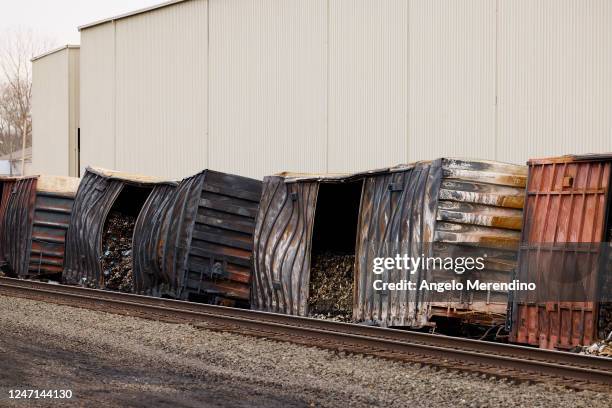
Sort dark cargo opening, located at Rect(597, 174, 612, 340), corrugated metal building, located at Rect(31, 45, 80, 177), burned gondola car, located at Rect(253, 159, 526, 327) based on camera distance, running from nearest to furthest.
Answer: dark cargo opening, located at Rect(597, 174, 612, 340) < burned gondola car, located at Rect(253, 159, 526, 327) < corrugated metal building, located at Rect(31, 45, 80, 177)

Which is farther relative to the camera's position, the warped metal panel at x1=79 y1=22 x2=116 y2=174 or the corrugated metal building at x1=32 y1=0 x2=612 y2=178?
the warped metal panel at x1=79 y1=22 x2=116 y2=174

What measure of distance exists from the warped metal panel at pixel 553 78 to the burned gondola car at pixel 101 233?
333 inches

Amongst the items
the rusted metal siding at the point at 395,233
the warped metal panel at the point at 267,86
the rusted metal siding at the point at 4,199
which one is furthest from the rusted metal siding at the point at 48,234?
the rusted metal siding at the point at 395,233

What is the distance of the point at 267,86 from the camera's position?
27.2 m

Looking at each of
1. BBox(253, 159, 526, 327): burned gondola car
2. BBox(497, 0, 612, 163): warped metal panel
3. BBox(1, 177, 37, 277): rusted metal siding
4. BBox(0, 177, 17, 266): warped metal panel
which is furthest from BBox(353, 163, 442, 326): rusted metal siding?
BBox(0, 177, 17, 266): warped metal panel

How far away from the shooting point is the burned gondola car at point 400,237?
12906mm

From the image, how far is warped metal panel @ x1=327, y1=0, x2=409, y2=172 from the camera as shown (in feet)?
76.0

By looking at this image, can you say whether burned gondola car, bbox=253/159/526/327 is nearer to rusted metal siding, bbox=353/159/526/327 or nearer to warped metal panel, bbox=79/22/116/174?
rusted metal siding, bbox=353/159/526/327

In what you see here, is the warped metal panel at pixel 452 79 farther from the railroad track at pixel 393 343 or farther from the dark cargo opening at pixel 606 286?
the dark cargo opening at pixel 606 286

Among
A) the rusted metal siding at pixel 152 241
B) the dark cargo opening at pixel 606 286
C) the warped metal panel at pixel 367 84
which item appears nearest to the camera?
the dark cargo opening at pixel 606 286

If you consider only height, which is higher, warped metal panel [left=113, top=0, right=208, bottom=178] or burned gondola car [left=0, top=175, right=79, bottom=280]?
warped metal panel [left=113, top=0, right=208, bottom=178]

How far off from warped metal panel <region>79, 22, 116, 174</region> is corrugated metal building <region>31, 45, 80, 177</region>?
1938 millimetres

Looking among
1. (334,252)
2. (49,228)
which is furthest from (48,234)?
(334,252)

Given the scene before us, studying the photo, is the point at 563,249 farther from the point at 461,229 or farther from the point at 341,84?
the point at 341,84
